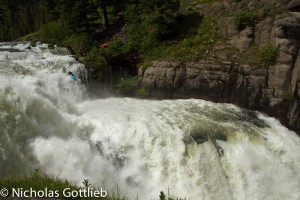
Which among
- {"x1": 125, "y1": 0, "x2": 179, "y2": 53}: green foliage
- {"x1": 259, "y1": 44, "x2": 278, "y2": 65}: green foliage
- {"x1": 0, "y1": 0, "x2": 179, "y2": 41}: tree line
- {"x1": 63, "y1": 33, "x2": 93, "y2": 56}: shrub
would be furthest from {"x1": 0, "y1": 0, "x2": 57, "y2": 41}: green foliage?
{"x1": 259, "y1": 44, "x2": 278, "y2": 65}: green foliage

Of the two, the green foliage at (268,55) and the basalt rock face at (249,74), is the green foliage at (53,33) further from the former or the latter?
the green foliage at (268,55)

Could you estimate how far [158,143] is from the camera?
442 inches

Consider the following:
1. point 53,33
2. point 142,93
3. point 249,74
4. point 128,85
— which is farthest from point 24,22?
point 249,74

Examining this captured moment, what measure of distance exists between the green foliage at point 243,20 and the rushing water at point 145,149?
6.27 m

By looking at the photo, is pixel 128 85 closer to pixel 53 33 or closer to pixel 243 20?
pixel 243 20

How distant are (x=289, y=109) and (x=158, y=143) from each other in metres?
7.65

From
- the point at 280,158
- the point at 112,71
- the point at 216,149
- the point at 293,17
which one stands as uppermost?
the point at 293,17

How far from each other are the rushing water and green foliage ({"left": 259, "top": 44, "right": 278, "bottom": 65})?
377 cm

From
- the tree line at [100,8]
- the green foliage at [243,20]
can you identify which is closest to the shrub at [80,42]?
the tree line at [100,8]

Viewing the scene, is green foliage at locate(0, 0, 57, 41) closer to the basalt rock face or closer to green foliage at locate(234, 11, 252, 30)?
the basalt rock face

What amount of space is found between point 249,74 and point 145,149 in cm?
772

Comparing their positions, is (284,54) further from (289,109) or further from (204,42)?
(204,42)

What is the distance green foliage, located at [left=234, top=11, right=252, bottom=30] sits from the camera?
17406 millimetres

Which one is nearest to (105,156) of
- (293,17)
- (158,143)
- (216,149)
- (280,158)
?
(158,143)
